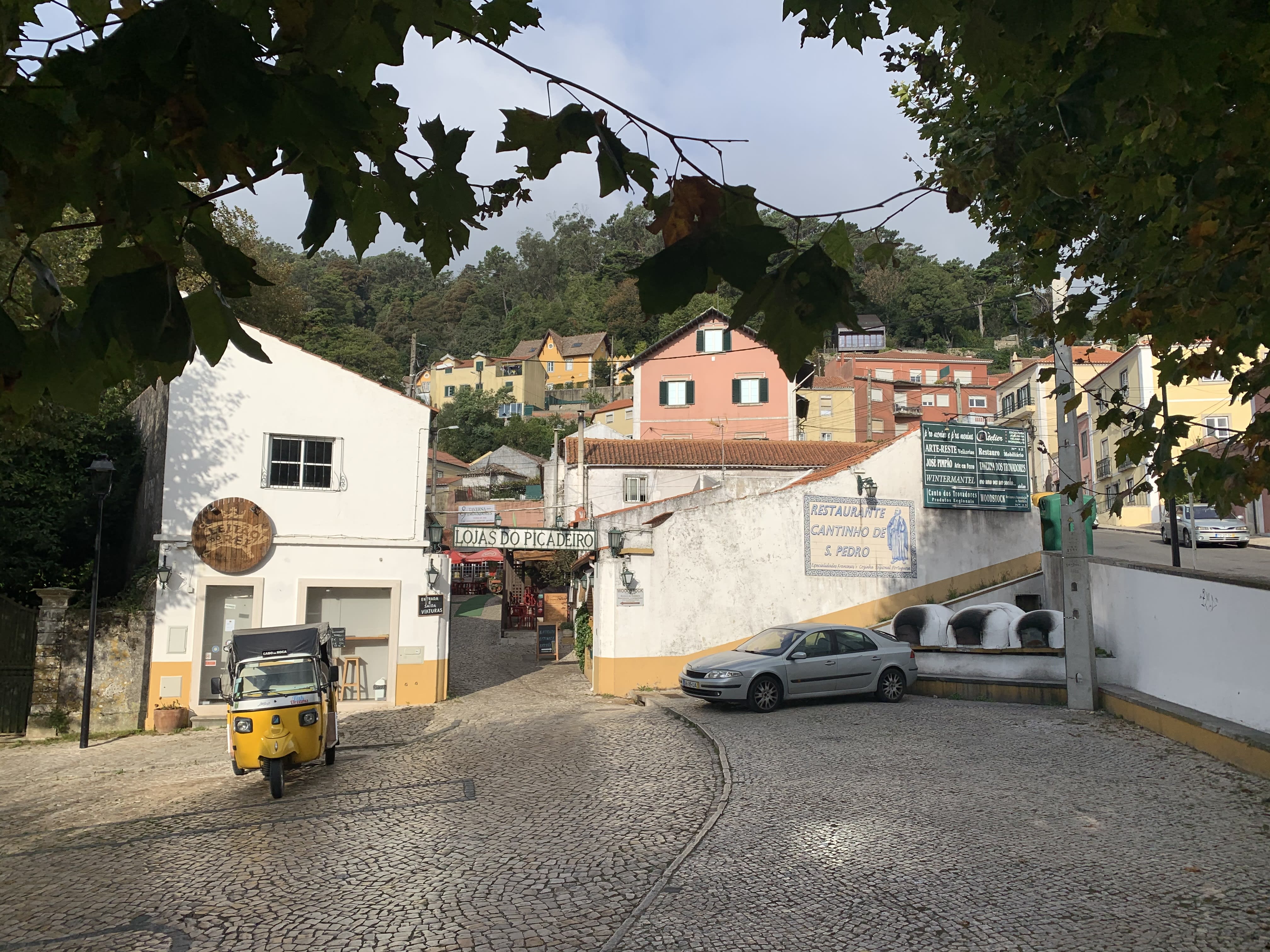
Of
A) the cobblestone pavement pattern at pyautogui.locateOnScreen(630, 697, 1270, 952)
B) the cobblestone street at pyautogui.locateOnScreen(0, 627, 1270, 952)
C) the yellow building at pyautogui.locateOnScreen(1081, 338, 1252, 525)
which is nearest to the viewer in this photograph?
the cobblestone pavement pattern at pyautogui.locateOnScreen(630, 697, 1270, 952)

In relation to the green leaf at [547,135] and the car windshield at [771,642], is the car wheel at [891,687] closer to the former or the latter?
the car windshield at [771,642]

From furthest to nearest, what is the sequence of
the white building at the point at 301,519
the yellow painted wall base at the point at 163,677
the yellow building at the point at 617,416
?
the yellow building at the point at 617,416, the white building at the point at 301,519, the yellow painted wall base at the point at 163,677

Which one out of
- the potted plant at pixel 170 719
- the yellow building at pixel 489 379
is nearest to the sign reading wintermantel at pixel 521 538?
the potted plant at pixel 170 719

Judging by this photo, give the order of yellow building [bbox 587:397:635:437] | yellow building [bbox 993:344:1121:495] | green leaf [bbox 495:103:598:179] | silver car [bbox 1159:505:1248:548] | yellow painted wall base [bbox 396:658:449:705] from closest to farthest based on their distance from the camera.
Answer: green leaf [bbox 495:103:598:179]
yellow painted wall base [bbox 396:658:449:705]
silver car [bbox 1159:505:1248:548]
yellow building [bbox 993:344:1121:495]
yellow building [bbox 587:397:635:437]

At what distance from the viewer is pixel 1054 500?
23.9m

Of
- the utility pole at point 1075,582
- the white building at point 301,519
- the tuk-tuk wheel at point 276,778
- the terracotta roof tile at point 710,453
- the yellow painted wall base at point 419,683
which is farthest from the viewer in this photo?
the terracotta roof tile at point 710,453

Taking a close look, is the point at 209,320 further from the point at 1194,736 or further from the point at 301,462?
the point at 301,462

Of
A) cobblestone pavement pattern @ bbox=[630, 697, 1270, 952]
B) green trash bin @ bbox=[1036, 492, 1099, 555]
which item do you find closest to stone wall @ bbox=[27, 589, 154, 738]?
cobblestone pavement pattern @ bbox=[630, 697, 1270, 952]

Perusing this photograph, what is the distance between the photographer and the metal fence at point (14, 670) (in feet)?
54.2

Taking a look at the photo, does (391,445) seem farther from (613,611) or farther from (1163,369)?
(1163,369)

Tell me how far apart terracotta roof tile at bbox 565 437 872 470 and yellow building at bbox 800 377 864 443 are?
69.7ft

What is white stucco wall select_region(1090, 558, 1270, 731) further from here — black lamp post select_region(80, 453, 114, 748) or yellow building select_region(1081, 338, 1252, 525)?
yellow building select_region(1081, 338, 1252, 525)

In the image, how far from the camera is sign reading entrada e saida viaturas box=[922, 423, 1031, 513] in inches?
861

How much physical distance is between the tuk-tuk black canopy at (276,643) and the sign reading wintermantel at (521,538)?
21.2 ft
